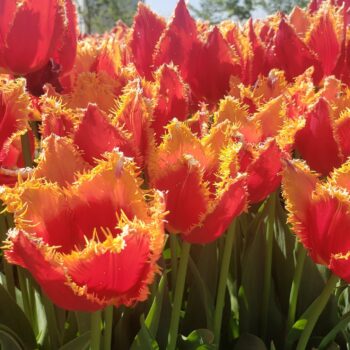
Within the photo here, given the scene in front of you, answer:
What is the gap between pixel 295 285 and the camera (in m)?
0.80

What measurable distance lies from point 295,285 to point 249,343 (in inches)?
3.8

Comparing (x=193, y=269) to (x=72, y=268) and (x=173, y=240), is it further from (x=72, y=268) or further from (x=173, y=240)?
(x=72, y=268)

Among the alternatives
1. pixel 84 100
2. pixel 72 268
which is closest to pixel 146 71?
pixel 84 100

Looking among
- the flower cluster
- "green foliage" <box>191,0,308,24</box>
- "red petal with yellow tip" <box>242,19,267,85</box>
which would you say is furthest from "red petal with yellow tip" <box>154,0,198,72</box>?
"green foliage" <box>191,0,308,24</box>

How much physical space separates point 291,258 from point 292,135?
12.6 inches

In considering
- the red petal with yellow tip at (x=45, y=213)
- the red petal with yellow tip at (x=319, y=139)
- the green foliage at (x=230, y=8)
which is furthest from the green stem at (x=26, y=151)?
the green foliage at (x=230, y=8)

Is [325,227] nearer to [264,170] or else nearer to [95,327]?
[264,170]

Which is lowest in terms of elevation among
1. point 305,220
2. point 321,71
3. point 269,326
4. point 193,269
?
point 269,326

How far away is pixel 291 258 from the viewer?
3.01 feet

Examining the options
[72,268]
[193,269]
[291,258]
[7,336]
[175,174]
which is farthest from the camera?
[291,258]

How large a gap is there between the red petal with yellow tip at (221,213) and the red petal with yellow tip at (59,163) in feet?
0.39

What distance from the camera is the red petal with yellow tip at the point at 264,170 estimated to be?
61 cm

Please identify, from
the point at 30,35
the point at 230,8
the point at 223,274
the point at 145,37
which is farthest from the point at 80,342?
the point at 230,8

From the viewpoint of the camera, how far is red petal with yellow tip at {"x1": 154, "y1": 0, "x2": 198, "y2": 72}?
2.95 ft
